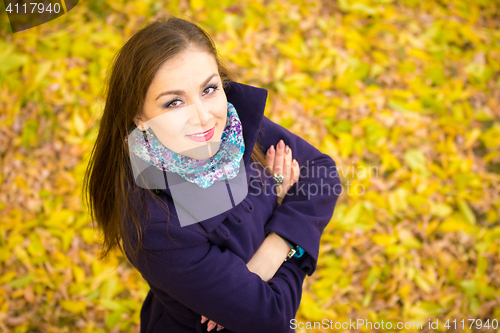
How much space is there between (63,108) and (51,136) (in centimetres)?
25

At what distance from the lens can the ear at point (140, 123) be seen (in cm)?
129

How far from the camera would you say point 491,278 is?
2.44 metres

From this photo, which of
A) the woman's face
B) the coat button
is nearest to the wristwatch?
the coat button

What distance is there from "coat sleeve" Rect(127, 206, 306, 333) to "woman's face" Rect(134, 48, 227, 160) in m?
0.29

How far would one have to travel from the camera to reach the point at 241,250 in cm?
138

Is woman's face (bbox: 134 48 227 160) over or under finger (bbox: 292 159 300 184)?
over

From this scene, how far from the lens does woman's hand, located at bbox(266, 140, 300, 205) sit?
1670 mm

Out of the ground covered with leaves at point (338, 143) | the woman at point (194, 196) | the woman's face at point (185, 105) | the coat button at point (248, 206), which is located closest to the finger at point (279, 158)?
the woman at point (194, 196)

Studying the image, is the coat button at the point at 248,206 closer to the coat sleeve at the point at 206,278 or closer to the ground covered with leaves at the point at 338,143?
the coat sleeve at the point at 206,278

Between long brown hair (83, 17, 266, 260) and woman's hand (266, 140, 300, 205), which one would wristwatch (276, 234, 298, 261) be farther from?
long brown hair (83, 17, 266, 260)

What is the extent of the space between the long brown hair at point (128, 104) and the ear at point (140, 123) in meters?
0.02

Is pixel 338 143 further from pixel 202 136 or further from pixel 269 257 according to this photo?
pixel 202 136

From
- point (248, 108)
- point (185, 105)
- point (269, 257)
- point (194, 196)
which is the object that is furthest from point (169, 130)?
point (269, 257)

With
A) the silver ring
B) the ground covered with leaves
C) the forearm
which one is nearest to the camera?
the forearm
